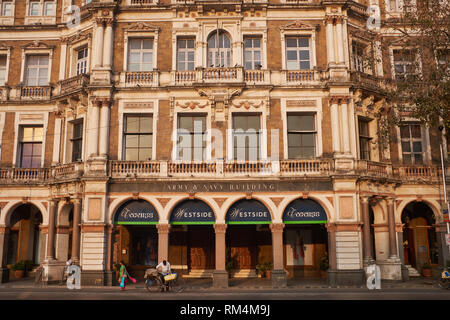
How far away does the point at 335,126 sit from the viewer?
24.0 meters

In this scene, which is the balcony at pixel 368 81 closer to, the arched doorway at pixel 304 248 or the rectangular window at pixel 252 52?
the rectangular window at pixel 252 52

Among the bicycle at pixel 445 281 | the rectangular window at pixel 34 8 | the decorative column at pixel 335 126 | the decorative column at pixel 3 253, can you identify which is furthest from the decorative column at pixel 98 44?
the bicycle at pixel 445 281

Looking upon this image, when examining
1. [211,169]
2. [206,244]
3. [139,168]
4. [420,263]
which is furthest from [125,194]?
[420,263]

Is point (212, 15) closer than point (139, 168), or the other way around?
point (139, 168)

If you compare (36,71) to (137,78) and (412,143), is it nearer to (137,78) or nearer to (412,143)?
(137,78)

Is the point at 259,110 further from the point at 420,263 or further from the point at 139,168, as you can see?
the point at 420,263

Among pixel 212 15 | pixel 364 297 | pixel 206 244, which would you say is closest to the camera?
pixel 364 297

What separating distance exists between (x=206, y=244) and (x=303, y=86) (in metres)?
12.2

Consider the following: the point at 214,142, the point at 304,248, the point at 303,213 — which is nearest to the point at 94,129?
the point at 214,142

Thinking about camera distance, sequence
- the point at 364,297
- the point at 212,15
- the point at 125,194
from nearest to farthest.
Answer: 1. the point at 364,297
2. the point at 125,194
3. the point at 212,15

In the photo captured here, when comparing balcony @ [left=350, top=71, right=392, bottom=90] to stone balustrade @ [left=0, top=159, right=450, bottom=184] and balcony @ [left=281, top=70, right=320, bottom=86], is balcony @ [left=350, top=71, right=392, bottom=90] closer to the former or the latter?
balcony @ [left=281, top=70, right=320, bottom=86]

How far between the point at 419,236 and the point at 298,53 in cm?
1505

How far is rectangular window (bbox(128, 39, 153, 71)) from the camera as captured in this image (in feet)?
85.0

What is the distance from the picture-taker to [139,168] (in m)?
23.8
